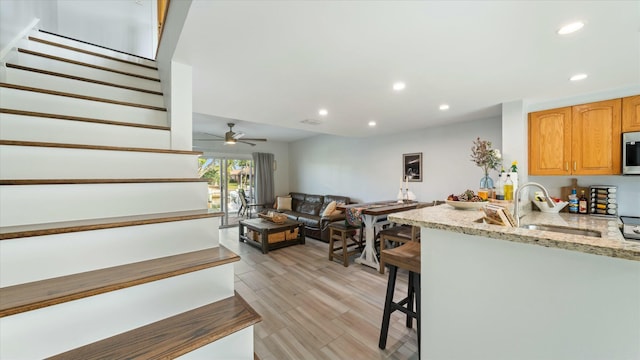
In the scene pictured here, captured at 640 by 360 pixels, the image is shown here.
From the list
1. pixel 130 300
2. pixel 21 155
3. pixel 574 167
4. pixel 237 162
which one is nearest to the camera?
pixel 130 300

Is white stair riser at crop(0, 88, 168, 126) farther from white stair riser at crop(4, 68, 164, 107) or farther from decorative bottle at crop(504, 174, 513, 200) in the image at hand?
decorative bottle at crop(504, 174, 513, 200)

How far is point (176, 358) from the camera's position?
99cm

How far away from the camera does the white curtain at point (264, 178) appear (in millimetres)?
7138

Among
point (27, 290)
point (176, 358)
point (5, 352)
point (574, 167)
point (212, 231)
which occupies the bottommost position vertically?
point (176, 358)

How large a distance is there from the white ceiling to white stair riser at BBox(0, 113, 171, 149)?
0.70m

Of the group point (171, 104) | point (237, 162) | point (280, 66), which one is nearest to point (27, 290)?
point (171, 104)

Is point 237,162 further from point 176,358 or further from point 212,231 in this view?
point 176,358

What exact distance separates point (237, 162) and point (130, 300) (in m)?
6.32

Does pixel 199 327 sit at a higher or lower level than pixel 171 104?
lower

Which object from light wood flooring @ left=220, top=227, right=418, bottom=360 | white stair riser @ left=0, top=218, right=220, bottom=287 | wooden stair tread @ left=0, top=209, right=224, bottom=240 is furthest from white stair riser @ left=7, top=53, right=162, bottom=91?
light wood flooring @ left=220, top=227, right=418, bottom=360

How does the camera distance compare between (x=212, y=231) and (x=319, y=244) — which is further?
(x=319, y=244)

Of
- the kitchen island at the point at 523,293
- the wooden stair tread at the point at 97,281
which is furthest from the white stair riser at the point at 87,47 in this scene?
the kitchen island at the point at 523,293

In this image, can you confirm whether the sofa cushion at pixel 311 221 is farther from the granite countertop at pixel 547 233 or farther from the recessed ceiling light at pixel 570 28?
the recessed ceiling light at pixel 570 28

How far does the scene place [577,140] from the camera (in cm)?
248
